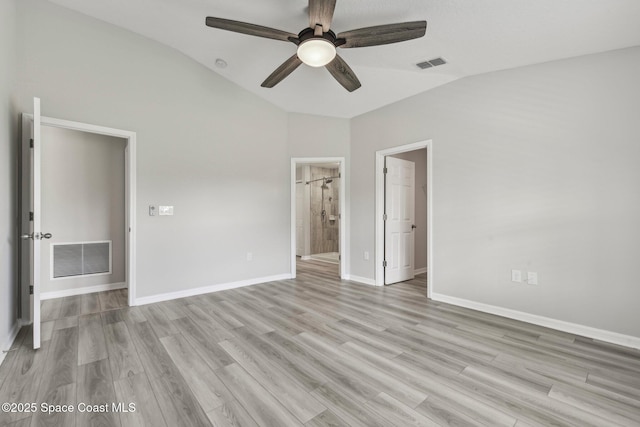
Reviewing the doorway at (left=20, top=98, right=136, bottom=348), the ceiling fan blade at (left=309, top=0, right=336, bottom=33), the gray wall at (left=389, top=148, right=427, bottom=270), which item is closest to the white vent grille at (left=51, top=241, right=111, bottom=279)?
the doorway at (left=20, top=98, right=136, bottom=348)

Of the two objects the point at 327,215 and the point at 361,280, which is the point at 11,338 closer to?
the point at 361,280

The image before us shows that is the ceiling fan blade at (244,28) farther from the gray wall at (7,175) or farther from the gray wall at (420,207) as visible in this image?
the gray wall at (420,207)

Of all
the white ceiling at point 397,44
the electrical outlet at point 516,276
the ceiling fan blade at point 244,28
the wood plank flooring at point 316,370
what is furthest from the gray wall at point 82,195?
the electrical outlet at point 516,276

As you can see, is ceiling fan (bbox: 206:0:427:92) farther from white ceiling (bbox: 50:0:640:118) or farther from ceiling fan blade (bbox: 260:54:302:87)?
white ceiling (bbox: 50:0:640:118)

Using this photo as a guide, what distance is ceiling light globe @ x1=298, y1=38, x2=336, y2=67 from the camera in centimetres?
222

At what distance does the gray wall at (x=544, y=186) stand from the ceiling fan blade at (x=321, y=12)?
217 centimetres

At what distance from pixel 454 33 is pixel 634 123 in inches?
67.9

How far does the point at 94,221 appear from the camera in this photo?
13.8 feet

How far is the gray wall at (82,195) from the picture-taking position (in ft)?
12.6

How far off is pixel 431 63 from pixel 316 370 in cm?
335

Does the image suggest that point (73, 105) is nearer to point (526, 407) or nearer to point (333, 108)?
point (333, 108)

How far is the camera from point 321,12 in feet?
6.63

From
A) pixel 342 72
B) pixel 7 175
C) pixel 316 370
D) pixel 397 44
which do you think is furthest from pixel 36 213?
pixel 397 44

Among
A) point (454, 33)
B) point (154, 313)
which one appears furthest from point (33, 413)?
point (454, 33)
